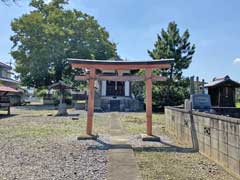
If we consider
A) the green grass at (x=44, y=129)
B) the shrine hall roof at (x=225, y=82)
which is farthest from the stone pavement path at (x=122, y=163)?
the shrine hall roof at (x=225, y=82)

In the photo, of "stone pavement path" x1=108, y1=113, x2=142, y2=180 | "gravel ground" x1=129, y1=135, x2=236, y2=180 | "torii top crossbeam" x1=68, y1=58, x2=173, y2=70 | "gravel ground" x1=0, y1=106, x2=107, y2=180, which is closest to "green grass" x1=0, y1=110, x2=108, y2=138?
"gravel ground" x1=0, y1=106, x2=107, y2=180

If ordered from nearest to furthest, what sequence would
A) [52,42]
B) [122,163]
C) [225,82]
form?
[122,163] < [225,82] < [52,42]

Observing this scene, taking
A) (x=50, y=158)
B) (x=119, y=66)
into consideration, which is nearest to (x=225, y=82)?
(x=119, y=66)

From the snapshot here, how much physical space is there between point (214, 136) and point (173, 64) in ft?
66.8

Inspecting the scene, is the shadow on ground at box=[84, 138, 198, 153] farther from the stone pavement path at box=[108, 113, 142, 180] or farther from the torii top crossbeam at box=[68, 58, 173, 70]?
the torii top crossbeam at box=[68, 58, 173, 70]

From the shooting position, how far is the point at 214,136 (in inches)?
265

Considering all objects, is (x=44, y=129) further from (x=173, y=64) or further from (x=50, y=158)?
(x=173, y=64)

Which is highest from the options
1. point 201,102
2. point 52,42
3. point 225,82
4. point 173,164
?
point 52,42

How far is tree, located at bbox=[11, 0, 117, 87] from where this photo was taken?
3609cm

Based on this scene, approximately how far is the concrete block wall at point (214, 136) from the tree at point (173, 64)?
16.6m

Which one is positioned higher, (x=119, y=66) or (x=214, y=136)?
(x=119, y=66)

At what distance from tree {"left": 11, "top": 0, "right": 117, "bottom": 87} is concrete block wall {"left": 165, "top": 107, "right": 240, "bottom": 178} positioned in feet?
92.6

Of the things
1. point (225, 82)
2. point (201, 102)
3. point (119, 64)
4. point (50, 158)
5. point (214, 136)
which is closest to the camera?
point (214, 136)

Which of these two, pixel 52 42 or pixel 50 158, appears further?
pixel 52 42
